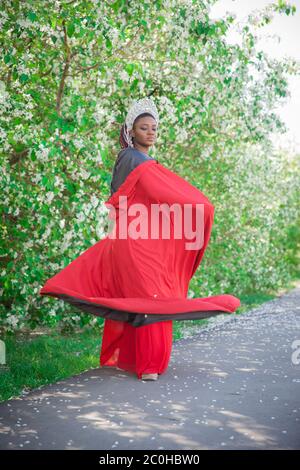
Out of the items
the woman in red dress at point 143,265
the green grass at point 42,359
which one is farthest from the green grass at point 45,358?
the woman in red dress at point 143,265

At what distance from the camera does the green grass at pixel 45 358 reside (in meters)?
5.99

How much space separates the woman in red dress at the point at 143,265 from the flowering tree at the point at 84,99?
0.71m

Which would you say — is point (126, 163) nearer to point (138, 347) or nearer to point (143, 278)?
point (143, 278)

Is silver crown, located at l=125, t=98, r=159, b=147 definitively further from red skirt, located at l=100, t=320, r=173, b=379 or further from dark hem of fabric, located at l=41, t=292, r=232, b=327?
red skirt, located at l=100, t=320, r=173, b=379

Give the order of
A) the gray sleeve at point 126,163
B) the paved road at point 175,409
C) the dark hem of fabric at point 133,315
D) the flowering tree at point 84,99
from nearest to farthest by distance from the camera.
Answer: the paved road at point 175,409 < the dark hem of fabric at point 133,315 < the gray sleeve at point 126,163 < the flowering tree at point 84,99

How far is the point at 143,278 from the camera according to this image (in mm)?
Answer: 6074

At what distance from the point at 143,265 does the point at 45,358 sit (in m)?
1.76

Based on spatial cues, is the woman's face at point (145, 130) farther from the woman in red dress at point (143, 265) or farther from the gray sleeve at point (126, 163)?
the gray sleeve at point (126, 163)

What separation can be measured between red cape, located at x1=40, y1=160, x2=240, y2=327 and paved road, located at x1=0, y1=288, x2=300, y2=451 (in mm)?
613

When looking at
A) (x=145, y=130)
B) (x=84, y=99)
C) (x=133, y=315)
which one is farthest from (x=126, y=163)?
(x=84, y=99)

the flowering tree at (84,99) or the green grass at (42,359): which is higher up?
the flowering tree at (84,99)

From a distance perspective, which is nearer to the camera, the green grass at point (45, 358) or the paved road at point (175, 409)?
the paved road at point (175, 409)

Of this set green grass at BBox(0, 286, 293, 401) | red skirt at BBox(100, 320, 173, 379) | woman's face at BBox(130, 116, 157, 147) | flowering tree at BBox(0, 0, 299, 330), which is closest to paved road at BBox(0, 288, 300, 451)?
red skirt at BBox(100, 320, 173, 379)

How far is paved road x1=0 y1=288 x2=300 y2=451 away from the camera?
14.3 feet
